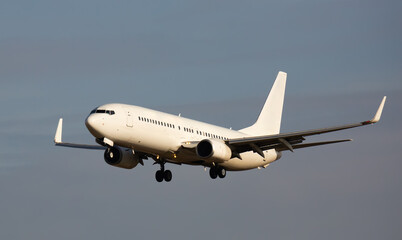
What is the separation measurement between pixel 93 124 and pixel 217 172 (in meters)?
12.2

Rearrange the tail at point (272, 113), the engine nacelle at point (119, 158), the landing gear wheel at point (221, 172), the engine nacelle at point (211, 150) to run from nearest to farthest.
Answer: the engine nacelle at point (211, 150)
the engine nacelle at point (119, 158)
the landing gear wheel at point (221, 172)
the tail at point (272, 113)

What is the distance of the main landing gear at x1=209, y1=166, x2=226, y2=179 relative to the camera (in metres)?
66.9

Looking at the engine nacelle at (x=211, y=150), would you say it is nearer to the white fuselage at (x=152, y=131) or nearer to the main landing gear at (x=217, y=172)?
the white fuselage at (x=152, y=131)

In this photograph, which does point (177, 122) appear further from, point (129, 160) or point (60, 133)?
point (60, 133)

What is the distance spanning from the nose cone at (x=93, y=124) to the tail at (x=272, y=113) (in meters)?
19.0

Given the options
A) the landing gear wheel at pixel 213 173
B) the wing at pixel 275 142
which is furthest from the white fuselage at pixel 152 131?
the wing at pixel 275 142

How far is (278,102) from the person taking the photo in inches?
3211

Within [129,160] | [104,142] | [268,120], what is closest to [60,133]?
[129,160]

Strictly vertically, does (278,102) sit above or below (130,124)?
above

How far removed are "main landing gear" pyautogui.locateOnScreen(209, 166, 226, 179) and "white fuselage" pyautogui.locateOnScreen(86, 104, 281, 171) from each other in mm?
496

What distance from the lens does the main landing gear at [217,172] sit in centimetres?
6694

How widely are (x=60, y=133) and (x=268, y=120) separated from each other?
18.5 metres

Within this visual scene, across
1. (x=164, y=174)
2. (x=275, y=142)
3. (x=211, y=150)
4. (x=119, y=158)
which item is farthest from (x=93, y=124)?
(x=275, y=142)

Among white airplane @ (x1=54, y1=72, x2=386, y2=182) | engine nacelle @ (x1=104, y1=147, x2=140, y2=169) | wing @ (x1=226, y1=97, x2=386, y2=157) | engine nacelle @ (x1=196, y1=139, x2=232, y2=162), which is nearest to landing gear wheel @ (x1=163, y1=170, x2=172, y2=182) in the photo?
white airplane @ (x1=54, y1=72, x2=386, y2=182)
